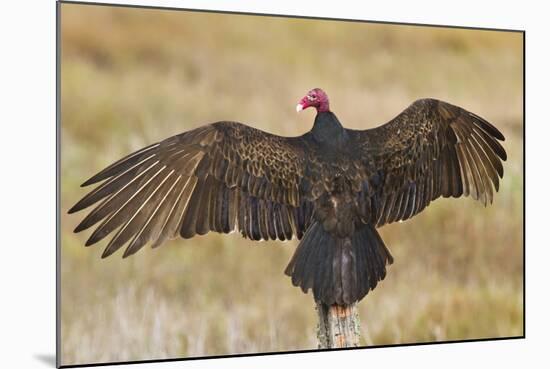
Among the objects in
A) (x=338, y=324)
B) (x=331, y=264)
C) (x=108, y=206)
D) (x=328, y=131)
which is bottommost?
(x=338, y=324)

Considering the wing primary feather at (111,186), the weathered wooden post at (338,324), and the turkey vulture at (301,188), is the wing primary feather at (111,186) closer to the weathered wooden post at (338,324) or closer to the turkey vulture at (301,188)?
the turkey vulture at (301,188)

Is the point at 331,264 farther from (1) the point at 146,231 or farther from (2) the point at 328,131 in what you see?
(1) the point at 146,231

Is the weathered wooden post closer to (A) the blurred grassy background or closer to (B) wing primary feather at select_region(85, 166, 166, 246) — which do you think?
(A) the blurred grassy background

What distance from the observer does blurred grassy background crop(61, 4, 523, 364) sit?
396 cm

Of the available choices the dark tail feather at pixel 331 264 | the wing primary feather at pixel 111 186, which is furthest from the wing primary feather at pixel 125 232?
the dark tail feather at pixel 331 264

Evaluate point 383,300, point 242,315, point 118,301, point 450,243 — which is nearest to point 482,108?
point 450,243

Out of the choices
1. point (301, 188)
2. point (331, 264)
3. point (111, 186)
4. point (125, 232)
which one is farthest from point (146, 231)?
point (331, 264)

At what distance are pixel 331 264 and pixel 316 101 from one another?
726 millimetres

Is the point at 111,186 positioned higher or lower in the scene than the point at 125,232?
higher

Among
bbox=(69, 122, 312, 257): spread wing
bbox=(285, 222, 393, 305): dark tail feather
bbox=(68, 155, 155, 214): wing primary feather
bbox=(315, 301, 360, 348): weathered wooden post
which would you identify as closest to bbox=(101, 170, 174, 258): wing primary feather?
bbox=(69, 122, 312, 257): spread wing

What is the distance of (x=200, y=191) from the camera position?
3.90m

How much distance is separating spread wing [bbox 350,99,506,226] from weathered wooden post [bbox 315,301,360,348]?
0.43 m

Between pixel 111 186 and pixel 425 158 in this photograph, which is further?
pixel 425 158

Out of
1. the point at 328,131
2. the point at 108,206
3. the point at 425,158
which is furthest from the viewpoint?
the point at 425,158
